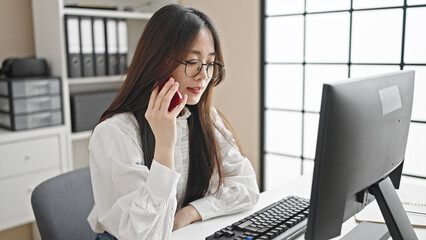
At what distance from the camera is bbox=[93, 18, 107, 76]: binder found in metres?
2.58

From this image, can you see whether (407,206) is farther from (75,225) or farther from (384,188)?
(75,225)

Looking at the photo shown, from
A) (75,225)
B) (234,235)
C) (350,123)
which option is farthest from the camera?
(75,225)

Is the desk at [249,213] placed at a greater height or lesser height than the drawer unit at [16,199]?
greater

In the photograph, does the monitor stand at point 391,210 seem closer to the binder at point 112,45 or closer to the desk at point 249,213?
the desk at point 249,213

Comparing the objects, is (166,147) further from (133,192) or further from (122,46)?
(122,46)

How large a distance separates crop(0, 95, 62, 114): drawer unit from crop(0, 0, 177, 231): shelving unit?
0.21ft

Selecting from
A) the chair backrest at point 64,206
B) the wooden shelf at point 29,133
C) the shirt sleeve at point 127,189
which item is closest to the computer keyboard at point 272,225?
the shirt sleeve at point 127,189

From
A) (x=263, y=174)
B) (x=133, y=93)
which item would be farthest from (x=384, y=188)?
(x=263, y=174)

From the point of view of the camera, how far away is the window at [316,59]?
2.22m

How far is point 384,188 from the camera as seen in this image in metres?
1.01

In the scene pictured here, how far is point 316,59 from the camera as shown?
8.56ft

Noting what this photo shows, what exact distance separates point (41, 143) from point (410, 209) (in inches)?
75.5

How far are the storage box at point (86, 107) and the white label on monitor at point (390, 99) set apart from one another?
79.3 inches

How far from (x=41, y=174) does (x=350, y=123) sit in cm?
205
